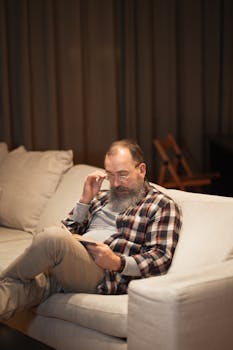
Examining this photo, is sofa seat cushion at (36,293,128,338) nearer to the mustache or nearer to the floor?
the floor

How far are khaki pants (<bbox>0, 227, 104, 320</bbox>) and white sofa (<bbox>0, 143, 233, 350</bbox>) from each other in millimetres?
79

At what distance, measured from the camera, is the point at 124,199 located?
3.14m

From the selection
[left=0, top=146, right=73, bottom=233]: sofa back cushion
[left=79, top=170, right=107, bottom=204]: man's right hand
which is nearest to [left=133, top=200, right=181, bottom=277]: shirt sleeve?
[left=79, top=170, right=107, bottom=204]: man's right hand

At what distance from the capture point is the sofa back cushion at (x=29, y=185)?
12.9 ft

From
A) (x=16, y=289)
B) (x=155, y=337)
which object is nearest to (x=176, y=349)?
(x=155, y=337)

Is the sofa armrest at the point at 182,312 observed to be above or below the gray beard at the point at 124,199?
below

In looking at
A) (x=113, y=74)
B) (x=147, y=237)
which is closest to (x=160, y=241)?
(x=147, y=237)

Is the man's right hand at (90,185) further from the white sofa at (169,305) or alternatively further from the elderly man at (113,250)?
the white sofa at (169,305)

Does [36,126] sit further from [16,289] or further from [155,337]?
[155,337]

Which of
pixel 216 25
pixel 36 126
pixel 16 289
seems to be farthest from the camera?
pixel 216 25

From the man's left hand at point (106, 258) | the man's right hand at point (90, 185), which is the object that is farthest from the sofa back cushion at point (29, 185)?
the man's left hand at point (106, 258)

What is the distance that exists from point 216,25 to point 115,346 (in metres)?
3.83

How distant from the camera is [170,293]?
241cm

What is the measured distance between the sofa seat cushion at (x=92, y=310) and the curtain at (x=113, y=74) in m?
2.20
